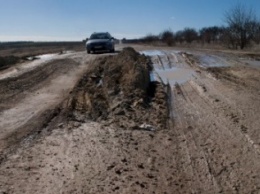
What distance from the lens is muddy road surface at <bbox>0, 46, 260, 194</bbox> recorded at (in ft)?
20.5

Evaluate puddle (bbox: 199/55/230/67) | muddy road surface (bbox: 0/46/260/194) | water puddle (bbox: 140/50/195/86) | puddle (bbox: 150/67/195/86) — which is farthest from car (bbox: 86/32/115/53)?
muddy road surface (bbox: 0/46/260/194)

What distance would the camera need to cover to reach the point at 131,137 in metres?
8.62

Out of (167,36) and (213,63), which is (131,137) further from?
(167,36)

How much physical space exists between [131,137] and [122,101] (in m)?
3.33

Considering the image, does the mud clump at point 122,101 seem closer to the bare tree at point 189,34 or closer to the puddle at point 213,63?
the puddle at point 213,63

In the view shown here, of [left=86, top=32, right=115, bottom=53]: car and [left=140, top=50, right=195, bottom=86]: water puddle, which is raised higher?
[left=86, top=32, right=115, bottom=53]: car

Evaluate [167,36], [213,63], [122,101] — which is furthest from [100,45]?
[167,36]

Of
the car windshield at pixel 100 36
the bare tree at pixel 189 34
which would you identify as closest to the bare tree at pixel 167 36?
the bare tree at pixel 189 34

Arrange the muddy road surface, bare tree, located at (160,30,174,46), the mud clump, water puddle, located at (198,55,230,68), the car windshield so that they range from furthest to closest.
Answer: bare tree, located at (160,30,174,46)
the car windshield
water puddle, located at (198,55,230,68)
the mud clump
the muddy road surface

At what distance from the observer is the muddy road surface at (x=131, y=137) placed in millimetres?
6254

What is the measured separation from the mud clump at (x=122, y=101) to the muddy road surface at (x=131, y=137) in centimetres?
3

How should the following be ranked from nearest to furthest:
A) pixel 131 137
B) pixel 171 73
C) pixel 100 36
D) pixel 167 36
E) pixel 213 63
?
1. pixel 131 137
2. pixel 171 73
3. pixel 213 63
4. pixel 100 36
5. pixel 167 36

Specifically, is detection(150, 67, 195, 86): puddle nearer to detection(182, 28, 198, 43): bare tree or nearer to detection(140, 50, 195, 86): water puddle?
detection(140, 50, 195, 86): water puddle

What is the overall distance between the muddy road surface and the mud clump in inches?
1.1
